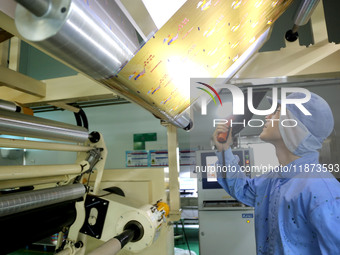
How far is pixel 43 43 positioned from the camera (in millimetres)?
293

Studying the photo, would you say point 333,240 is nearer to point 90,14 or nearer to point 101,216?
point 101,216

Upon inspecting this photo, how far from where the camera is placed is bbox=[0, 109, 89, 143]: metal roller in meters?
0.71

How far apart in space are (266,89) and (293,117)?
48 cm

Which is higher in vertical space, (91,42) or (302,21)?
(302,21)

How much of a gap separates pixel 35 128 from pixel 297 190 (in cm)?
141

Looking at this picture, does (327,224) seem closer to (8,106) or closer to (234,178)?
(234,178)

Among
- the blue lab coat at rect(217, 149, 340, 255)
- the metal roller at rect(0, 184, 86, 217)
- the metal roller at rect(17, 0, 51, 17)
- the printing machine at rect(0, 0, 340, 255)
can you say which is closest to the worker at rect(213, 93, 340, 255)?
the blue lab coat at rect(217, 149, 340, 255)

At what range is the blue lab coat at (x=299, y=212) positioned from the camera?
1072 millimetres

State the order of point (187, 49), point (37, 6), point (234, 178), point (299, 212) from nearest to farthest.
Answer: point (37, 6), point (187, 49), point (299, 212), point (234, 178)

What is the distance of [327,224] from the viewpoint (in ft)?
3.45

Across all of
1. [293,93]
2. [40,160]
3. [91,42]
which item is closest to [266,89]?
[293,93]

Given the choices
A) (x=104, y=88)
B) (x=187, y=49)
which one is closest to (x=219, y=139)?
(x=104, y=88)

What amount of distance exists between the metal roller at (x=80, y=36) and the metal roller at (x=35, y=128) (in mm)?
471

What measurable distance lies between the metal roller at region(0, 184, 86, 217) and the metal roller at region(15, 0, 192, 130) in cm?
59
